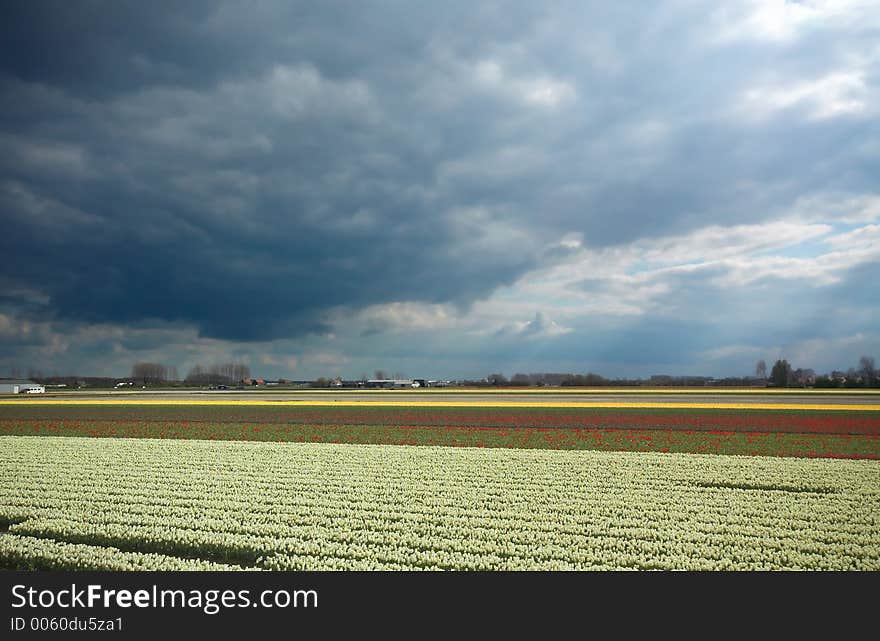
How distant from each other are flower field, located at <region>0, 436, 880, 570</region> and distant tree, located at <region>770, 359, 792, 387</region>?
10348 cm

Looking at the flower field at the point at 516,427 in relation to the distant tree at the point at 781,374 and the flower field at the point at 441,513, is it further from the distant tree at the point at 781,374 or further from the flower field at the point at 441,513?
the distant tree at the point at 781,374

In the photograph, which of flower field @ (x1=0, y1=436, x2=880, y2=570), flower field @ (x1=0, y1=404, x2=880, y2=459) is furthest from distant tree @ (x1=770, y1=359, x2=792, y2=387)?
flower field @ (x1=0, y1=436, x2=880, y2=570)

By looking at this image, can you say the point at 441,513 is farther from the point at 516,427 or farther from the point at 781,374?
the point at 781,374

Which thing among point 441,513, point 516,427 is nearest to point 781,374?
point 516,427

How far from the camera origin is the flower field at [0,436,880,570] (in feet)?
29.7

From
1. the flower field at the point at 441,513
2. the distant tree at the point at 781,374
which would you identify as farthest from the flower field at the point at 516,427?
the distant tree at the point at 781,374

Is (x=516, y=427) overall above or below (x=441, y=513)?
below

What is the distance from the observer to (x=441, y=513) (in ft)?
38.7

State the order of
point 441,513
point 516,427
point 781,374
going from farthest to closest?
point 781,374 → point 516,427 → point 441,513

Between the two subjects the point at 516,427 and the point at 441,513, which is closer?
the point at 441,513

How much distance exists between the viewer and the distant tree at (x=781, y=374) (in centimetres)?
10738

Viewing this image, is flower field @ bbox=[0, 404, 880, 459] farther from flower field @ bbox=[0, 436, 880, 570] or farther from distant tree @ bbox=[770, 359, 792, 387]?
distant tree @ bbox=[770, 359, 792, 387]

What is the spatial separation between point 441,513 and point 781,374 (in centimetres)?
11932

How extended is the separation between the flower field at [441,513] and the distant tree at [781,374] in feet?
340
